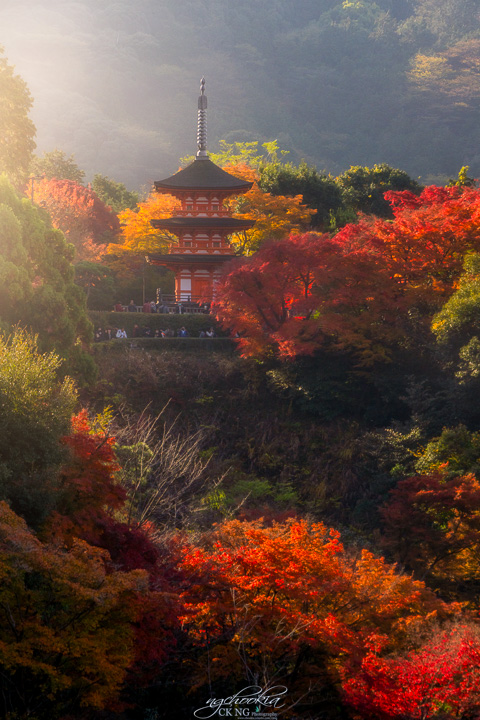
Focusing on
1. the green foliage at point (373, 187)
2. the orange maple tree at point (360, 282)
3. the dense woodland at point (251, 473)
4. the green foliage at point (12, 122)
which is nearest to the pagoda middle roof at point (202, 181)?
the dense woodland at point (251, 473)

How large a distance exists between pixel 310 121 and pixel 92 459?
103 m

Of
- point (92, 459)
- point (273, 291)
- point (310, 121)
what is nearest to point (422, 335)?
point (273, 291)

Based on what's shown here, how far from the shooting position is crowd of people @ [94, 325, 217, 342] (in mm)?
29609

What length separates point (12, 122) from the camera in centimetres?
3084

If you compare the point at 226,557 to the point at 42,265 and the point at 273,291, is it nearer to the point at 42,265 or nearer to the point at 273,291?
the point at 42,265

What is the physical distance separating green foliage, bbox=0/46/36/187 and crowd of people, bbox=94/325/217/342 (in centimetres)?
862

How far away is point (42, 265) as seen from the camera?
20.7 metres

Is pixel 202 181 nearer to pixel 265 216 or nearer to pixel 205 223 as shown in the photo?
pixel 205 223

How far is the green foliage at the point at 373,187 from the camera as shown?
4241 cm

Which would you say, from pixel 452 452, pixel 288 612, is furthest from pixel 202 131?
pixel 288 612

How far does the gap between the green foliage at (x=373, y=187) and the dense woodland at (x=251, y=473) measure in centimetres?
229

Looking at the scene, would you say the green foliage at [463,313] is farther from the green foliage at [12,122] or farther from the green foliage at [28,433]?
the green foliage at [12,122]

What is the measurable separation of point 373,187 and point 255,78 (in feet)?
280

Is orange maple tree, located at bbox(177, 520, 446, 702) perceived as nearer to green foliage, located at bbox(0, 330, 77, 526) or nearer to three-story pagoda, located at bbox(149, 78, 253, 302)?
green foliage, located at bbox(0, 330, 77, 526)
